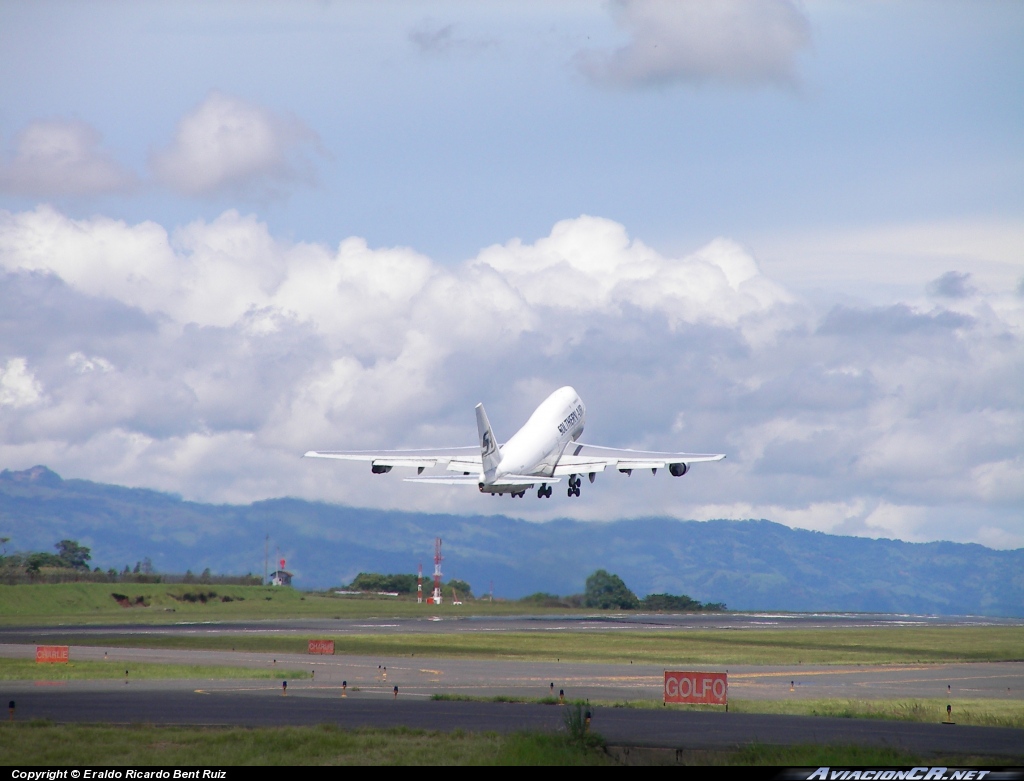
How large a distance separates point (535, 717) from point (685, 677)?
10117mm

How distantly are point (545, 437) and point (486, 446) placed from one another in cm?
1148

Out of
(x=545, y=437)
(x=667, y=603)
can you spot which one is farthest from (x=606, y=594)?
(x=545, y=437)

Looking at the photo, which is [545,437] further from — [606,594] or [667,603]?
[667,603]

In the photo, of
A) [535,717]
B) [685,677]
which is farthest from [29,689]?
[685,677]

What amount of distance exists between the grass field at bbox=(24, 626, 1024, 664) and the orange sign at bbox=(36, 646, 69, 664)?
14841 mm

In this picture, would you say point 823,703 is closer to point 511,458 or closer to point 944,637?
point 511,458

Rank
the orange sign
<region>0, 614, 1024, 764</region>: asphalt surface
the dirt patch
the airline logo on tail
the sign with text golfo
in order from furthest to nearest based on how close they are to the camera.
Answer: the dirt patch, the airline logo on tail, the orange sign, the sign with text golfo, <region>0, 614, 1024, 764</region>: asphalt surface

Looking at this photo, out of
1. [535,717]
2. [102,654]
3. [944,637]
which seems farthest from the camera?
[944,637]

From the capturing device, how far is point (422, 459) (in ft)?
337

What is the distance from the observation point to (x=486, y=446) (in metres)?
94.4

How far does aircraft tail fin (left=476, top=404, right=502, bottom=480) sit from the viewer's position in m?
93.6

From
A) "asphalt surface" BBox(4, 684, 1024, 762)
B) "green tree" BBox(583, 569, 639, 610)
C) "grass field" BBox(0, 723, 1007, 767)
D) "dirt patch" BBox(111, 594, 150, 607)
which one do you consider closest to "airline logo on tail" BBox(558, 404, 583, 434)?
"asphalt surface" BBox(4, 684, 1024, 762)

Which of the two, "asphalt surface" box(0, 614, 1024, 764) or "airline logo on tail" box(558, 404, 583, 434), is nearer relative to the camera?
"asphalt surface" box(0, 614, 1024, 764)

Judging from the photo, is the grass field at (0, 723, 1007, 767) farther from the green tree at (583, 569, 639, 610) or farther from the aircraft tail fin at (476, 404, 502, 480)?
the green tree at (583, 569, 639, 610)
